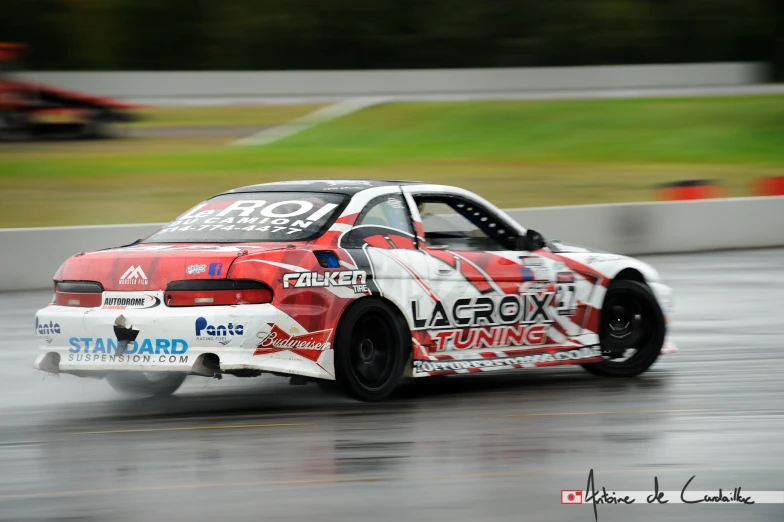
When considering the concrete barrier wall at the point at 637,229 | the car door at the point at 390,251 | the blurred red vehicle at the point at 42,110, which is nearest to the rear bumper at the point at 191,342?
the car door at the point at 390,251

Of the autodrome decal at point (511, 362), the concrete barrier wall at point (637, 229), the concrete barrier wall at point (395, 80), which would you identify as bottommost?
the autodrome decal at point (511, 362)

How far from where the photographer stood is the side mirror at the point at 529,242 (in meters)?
9.01

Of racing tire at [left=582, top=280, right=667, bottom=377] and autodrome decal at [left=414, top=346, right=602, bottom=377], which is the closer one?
autodrome decal at [left=414, top=346, right=602, bottom=377]

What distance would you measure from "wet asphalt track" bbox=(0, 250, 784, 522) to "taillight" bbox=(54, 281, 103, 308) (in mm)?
669

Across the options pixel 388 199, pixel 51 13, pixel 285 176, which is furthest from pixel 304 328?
pixel 51 13

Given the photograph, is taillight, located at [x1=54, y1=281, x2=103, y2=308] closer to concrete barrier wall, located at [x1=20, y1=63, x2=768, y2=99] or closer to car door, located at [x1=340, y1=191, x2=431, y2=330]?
car door, located at [x1=340, y1=191, x2=431, y2=330]

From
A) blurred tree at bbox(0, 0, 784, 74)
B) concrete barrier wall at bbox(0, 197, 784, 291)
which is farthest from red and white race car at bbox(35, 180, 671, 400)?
blurred tree at bbox(0, 0, 784, 74)

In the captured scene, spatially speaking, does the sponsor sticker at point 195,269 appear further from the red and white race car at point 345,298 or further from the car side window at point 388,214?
the car side window at point 388,214

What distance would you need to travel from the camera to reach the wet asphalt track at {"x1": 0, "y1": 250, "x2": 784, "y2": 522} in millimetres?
5598

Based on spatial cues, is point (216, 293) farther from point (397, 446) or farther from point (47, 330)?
point (397, 446)

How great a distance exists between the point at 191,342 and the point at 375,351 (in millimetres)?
1204

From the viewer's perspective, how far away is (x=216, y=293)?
753cm

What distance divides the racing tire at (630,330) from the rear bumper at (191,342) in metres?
2.65

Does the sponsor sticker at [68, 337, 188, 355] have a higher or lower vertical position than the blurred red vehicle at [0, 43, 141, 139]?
lower
